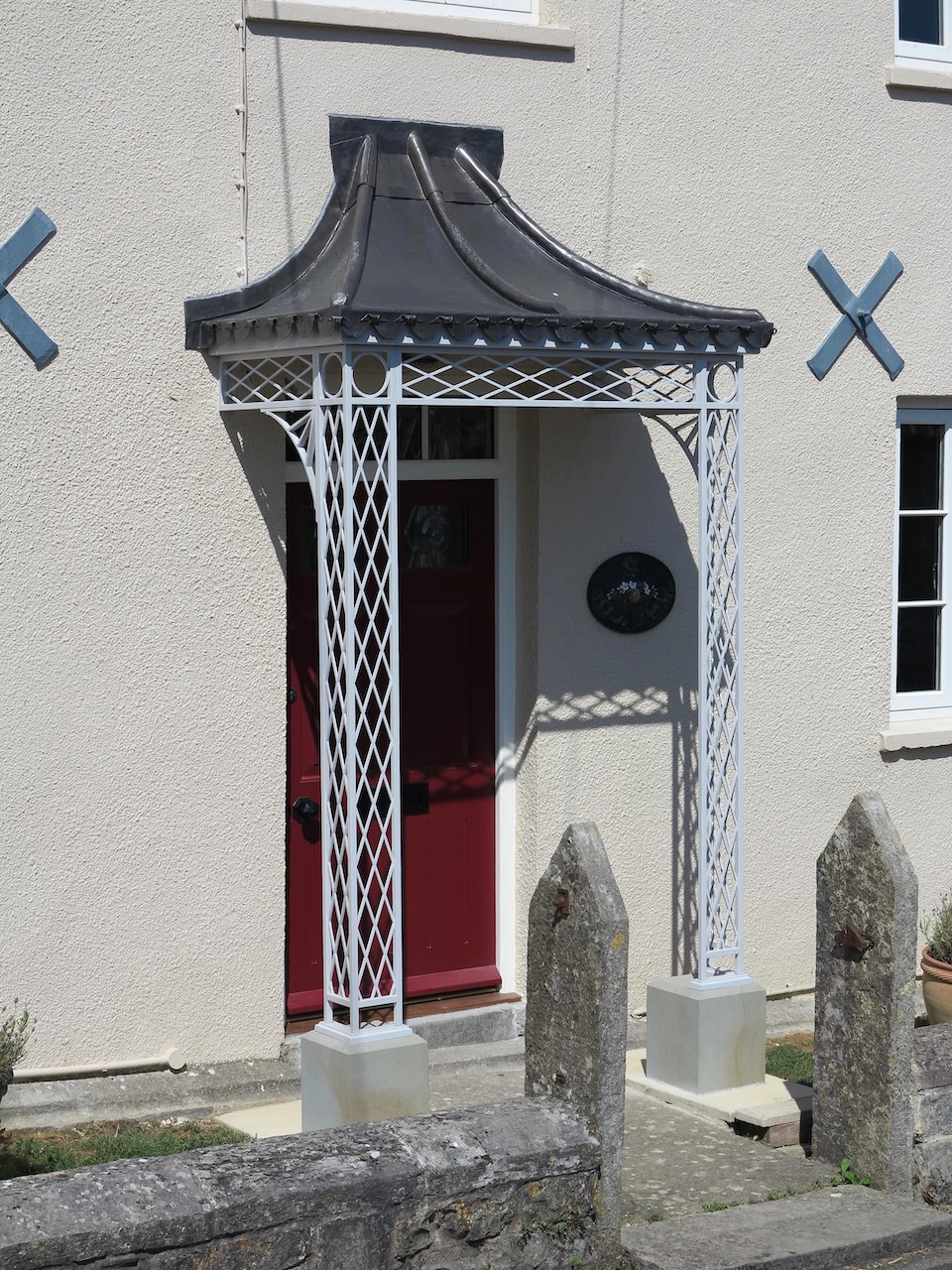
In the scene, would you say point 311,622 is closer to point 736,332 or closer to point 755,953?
point 736,332

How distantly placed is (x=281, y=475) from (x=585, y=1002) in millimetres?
2908

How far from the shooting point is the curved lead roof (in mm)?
6238

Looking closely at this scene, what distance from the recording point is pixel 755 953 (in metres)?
8.45

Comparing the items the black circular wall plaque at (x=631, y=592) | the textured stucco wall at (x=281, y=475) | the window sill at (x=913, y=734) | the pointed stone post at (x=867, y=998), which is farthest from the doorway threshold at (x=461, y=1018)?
the window sill at (x=913, y=734)

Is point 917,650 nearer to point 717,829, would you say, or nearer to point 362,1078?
point 717,829

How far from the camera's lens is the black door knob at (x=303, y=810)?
24.4 feet

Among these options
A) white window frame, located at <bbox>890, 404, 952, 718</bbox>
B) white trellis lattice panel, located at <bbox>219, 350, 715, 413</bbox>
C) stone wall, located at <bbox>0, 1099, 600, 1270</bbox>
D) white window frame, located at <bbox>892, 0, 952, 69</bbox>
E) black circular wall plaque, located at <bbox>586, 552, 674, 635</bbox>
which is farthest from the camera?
white window frame, located at <bbox>890, 404, 952, 718</bbox>

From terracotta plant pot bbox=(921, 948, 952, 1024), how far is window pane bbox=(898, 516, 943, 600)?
2.06 metres

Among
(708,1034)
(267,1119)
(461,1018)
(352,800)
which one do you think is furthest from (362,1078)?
(708,1034)

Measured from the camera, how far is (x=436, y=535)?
25.4ft

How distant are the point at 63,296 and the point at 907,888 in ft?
13.0

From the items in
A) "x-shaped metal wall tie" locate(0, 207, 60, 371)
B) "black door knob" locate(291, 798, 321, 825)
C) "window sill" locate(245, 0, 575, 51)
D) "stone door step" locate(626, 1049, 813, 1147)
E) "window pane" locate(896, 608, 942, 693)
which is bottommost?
"stone door step" locate(626, 1049, 813, 1147)

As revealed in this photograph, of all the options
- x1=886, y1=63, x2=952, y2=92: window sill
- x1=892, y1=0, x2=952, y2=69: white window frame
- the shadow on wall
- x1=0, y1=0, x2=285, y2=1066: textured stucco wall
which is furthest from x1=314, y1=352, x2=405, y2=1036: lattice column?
x1=892, y1=0, x2=952, y2=69: white window frame

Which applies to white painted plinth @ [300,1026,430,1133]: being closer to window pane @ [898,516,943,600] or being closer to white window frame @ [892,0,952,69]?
window pane @ [898,516,943,600]
